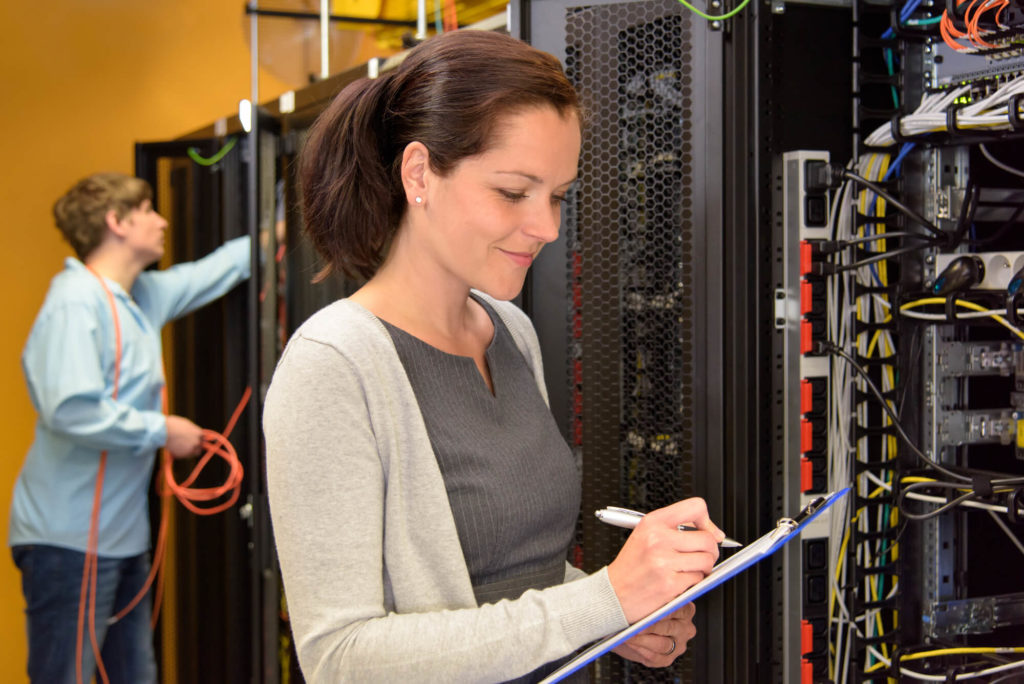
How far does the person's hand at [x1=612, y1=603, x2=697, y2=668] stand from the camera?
3.49ft

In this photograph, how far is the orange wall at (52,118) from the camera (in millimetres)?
2893

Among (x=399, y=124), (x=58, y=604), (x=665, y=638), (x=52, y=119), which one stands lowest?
(x=58, y=604)

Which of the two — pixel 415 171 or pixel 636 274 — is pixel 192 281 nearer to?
pixel 636 274

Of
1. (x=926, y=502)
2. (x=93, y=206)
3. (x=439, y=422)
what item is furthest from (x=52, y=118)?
(x=926, y=502)

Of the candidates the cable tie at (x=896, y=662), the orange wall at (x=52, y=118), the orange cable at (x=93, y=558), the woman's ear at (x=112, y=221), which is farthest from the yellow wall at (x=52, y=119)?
the cable tie at (x=896, y=662)

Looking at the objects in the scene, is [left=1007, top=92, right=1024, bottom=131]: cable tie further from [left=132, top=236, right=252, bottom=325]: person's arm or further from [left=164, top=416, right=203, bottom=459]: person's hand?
[left=164, top=416, right=203, bottom=459]: person's hand

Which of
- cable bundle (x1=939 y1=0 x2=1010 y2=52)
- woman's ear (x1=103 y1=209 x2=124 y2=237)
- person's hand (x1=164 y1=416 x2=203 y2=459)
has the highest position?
cable bundle (x1=939 y1=0 x2=1010 y2=52)

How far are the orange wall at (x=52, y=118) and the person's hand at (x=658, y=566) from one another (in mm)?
2629

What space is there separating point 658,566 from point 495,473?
0.21m

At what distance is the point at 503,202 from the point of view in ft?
3.15

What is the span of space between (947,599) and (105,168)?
272cm

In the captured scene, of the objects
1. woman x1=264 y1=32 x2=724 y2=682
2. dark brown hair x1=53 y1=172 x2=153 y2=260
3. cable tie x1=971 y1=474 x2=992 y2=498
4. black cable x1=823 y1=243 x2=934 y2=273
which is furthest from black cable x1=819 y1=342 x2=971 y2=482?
dark brown hair x1=53 y1=172 x2=153 y2=260

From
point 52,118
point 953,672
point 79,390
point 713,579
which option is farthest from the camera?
point 52,118

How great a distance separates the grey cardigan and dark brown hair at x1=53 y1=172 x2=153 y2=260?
1.84 m
